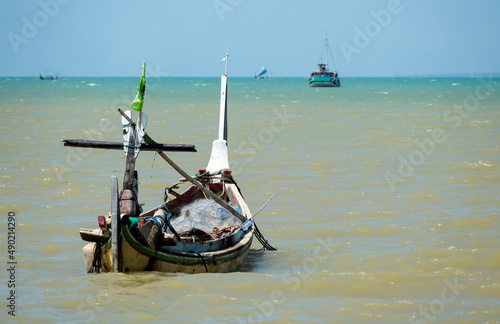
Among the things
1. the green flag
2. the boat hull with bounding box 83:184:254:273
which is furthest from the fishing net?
the green flag

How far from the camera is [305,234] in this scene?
12070 mm

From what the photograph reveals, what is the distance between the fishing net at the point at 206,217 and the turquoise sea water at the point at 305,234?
0.76 meters

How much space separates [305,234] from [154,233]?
4206mm

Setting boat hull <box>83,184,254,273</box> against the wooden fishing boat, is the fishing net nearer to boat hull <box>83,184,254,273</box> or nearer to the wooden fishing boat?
the wooden fishing boat

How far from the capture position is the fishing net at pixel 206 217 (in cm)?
1055

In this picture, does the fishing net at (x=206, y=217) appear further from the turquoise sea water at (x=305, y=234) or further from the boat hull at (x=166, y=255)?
the boat hull at (x=166, y=255)

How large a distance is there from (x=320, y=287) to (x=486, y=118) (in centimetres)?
2851

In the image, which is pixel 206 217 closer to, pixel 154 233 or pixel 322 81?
pixel 154 233

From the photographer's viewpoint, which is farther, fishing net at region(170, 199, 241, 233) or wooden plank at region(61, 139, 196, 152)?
fishing net at region(170, 199, 241, 233)

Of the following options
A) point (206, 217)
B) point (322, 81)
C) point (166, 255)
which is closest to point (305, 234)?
point (206, 217)

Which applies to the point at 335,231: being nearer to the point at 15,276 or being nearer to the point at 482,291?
the point at 482,291

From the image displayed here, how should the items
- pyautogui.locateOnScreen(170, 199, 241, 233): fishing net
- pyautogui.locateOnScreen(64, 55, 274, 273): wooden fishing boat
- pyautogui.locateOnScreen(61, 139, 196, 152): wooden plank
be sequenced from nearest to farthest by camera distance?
pyautogui.locateOnScreen(64, 55, 274, 273): wooden fishing boat < pyautogui.locateOnScreen(61, 139, 196, 152): wooden plank < pyautogui.locateOnScreen(170, 199, 241, 233): fishing net

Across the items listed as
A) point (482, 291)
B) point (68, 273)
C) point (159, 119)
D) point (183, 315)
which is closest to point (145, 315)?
point (183, 315)

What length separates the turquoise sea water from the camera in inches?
322
